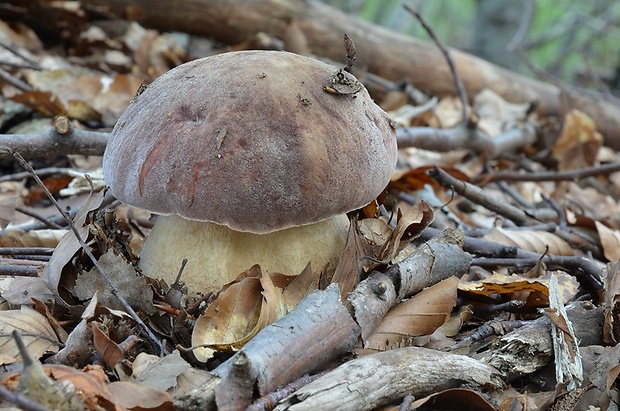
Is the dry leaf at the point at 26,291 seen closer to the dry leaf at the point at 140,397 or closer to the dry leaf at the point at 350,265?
the dry leaf at the point at 140,397

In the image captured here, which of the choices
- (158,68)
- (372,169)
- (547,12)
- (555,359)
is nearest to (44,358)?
(372,169)

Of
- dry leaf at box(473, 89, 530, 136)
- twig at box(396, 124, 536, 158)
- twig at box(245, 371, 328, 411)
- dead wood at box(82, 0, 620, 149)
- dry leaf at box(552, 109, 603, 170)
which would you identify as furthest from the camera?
dry leaf at box(473, 89, 530, 136)

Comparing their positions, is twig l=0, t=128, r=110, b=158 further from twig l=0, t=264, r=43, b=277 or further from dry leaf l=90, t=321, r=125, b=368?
dry leaf l=90, t=321, r=125, b=368

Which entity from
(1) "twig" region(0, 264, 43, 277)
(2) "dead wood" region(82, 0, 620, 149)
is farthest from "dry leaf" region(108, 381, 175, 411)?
(2) "dead wood" region(82, 0, 620, 149)

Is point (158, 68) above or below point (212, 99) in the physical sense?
below

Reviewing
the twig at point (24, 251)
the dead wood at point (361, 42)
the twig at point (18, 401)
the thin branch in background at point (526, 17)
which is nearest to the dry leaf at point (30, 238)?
Answer: the twig at point (24, 251)

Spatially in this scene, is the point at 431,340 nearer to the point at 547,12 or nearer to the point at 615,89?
the point at 615,89
